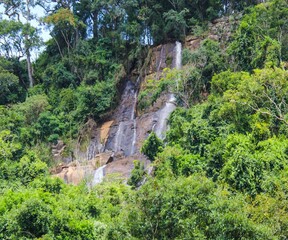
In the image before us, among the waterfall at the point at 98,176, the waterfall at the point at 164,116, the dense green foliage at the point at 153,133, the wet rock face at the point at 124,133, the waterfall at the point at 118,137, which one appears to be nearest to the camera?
the dense green foliage at the point at 153,133

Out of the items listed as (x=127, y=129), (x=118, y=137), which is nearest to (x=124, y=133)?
(x=127, y=129)

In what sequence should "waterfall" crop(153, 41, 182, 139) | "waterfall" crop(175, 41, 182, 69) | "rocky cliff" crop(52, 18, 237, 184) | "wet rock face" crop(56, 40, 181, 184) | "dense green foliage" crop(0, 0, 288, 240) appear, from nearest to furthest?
1. "dense green foliage" crop(0, 0, 288, 240)
2. "wet rock face" crop(56, 40, 181, 184)
3. "rocky cliff" crop(52, 18, 237, 184)
4. "waterfall" crop(153, 41, 182, 139)
5. "waterfall" crop(175, 41, 182, 69)

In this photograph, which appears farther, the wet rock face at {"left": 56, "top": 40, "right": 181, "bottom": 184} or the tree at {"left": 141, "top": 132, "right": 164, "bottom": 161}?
the wet rock face at {"left": 56, "top": 40, "right": 181, "bottom": 184}

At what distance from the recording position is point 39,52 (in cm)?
3541

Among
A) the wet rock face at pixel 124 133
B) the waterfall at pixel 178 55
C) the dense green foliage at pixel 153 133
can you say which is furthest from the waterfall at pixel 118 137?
the waterfall at pixel 178 55

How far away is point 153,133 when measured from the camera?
861 inches

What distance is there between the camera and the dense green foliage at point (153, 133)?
Answer: 441 inches

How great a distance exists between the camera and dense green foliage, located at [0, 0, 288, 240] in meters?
11.2

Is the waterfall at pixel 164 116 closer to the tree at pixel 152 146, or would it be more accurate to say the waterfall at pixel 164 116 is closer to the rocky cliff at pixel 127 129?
the rocky cliff at pixel 127 129

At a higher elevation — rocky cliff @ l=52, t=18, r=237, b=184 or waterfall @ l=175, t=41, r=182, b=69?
waterfall @ l=175, t=41, r=182, b=69

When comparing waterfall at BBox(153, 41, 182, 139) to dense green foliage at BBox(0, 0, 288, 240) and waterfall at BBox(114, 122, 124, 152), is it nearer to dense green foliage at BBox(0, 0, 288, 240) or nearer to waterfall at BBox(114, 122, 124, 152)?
dense green foliage at BBox(0, 0, 288, 240)

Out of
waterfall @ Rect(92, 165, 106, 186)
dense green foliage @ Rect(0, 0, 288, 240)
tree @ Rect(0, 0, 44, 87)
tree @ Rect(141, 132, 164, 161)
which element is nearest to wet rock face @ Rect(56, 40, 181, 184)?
waterfall @ Rect(92, 165, 106, 186)

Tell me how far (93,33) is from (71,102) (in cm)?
759

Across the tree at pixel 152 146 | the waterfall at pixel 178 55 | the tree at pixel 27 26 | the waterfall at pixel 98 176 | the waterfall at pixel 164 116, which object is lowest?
the waterfall at pixel 98 176
